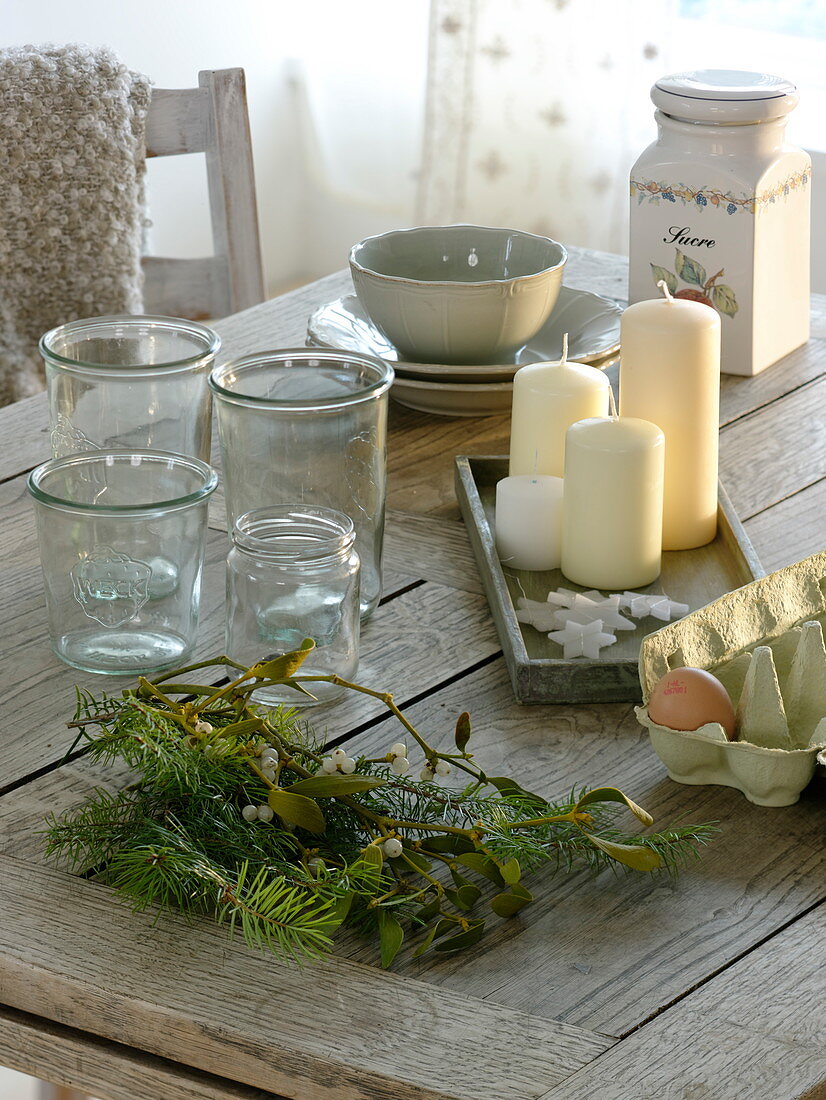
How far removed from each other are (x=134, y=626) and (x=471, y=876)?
30cm

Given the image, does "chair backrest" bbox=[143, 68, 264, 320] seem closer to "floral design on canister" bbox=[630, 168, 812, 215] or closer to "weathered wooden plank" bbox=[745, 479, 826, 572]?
"floral design on canister" bbox=[630, 168, 812, 215]

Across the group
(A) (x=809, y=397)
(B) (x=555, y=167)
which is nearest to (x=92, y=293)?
(A) (x=809, y=397)

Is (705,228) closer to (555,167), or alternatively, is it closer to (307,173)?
(555,167)

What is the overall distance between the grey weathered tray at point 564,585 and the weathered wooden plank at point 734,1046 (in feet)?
0.78

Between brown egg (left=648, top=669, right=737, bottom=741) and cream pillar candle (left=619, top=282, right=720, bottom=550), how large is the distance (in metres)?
0.28

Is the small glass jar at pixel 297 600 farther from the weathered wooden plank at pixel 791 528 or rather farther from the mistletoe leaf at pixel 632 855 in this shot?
the weathered wooden plank at pixel 791 528

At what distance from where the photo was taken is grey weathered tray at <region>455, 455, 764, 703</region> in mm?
816

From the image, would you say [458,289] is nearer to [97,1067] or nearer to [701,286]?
[701,286]

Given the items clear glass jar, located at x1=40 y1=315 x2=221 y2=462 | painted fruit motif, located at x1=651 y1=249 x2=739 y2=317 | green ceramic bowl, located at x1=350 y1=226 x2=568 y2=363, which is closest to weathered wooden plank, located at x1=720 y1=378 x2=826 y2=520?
painted fruit motif, located at x1=651 y1=249 x2=739 y2=317

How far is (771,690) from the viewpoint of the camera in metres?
0.72

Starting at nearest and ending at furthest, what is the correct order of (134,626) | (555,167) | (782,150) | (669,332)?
(134,626) → (669,332) → (782,150) → (555,167)

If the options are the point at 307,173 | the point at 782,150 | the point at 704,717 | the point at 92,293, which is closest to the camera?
the point at 704,717

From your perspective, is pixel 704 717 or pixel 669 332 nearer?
pixel 704 717

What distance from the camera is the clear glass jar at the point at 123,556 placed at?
0.80m
